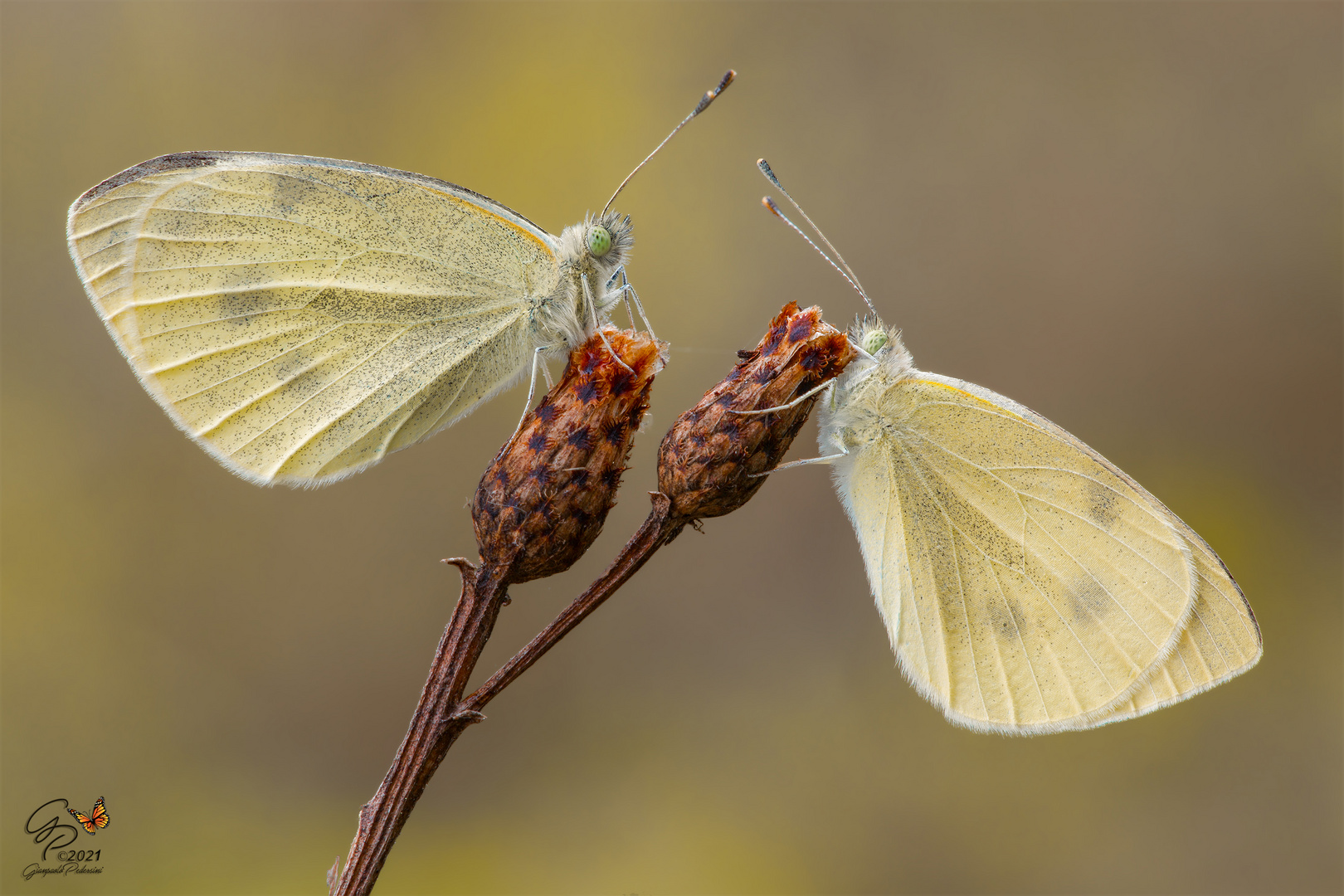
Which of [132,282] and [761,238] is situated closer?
[132,282]

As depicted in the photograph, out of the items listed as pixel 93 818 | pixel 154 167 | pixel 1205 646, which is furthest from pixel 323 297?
pixel 1205 646

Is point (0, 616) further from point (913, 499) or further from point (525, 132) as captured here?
point (913, 499)

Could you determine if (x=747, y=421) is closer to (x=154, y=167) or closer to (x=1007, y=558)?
(x=1007, y=558)

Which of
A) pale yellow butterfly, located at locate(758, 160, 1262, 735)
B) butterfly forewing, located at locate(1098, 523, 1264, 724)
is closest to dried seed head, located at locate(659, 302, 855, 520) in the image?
pale yellow butterfly, located at locate(758, 160, 1262, 735)

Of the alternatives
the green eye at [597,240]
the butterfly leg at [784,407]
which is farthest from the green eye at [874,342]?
the green eye at [597,240]

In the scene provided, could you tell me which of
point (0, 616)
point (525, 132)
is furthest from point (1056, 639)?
point (0, 616)

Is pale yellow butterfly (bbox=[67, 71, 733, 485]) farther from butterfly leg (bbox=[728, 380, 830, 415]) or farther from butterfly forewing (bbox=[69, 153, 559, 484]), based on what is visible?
butterfly leg (bbox=[728, 380, 830, 415])

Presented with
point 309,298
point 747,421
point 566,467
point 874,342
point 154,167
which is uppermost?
point 154,167
